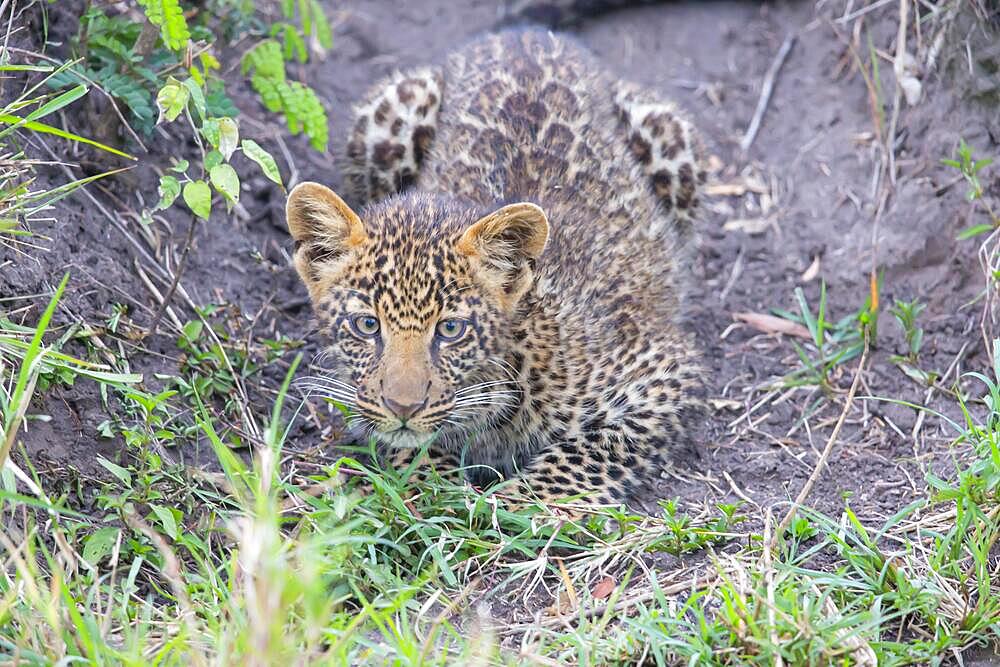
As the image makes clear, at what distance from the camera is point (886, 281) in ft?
25.7

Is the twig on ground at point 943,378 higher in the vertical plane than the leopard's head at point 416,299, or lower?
lower

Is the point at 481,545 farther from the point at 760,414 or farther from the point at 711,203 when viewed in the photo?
the point at 711,203

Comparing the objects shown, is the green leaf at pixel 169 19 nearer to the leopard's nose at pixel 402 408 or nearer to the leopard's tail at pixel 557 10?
the leopard's nose at pixel 402 408

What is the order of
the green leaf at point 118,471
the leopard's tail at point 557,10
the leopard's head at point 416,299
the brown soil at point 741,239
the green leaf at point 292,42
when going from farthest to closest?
the leopard's tail at point 557,10 < the green leaf at point 292,42 < the brown soil at point 741,239 < the leopard's head at point 416,299 < the green leaf at point 118,471

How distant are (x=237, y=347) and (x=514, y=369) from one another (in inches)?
66.2

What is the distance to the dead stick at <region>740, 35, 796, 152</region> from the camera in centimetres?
948

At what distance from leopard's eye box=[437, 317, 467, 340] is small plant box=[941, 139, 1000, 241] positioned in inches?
128

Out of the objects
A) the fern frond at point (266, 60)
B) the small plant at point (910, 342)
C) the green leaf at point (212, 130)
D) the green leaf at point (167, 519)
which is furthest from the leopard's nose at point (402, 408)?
the small plant at point (910, 342)

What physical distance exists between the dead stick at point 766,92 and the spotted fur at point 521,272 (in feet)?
4.35

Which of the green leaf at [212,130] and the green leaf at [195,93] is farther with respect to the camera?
the green leaf at [212,130]

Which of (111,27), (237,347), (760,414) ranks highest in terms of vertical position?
(111,27)

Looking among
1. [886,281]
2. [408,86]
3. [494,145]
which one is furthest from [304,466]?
[886,281]

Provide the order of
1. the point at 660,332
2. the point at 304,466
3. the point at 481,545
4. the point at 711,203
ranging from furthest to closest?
1. the point at 711,203
2. the point at 660,332
3. the point at 304,466
4. the point at 481,545

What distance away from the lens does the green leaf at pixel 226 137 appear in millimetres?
6137
